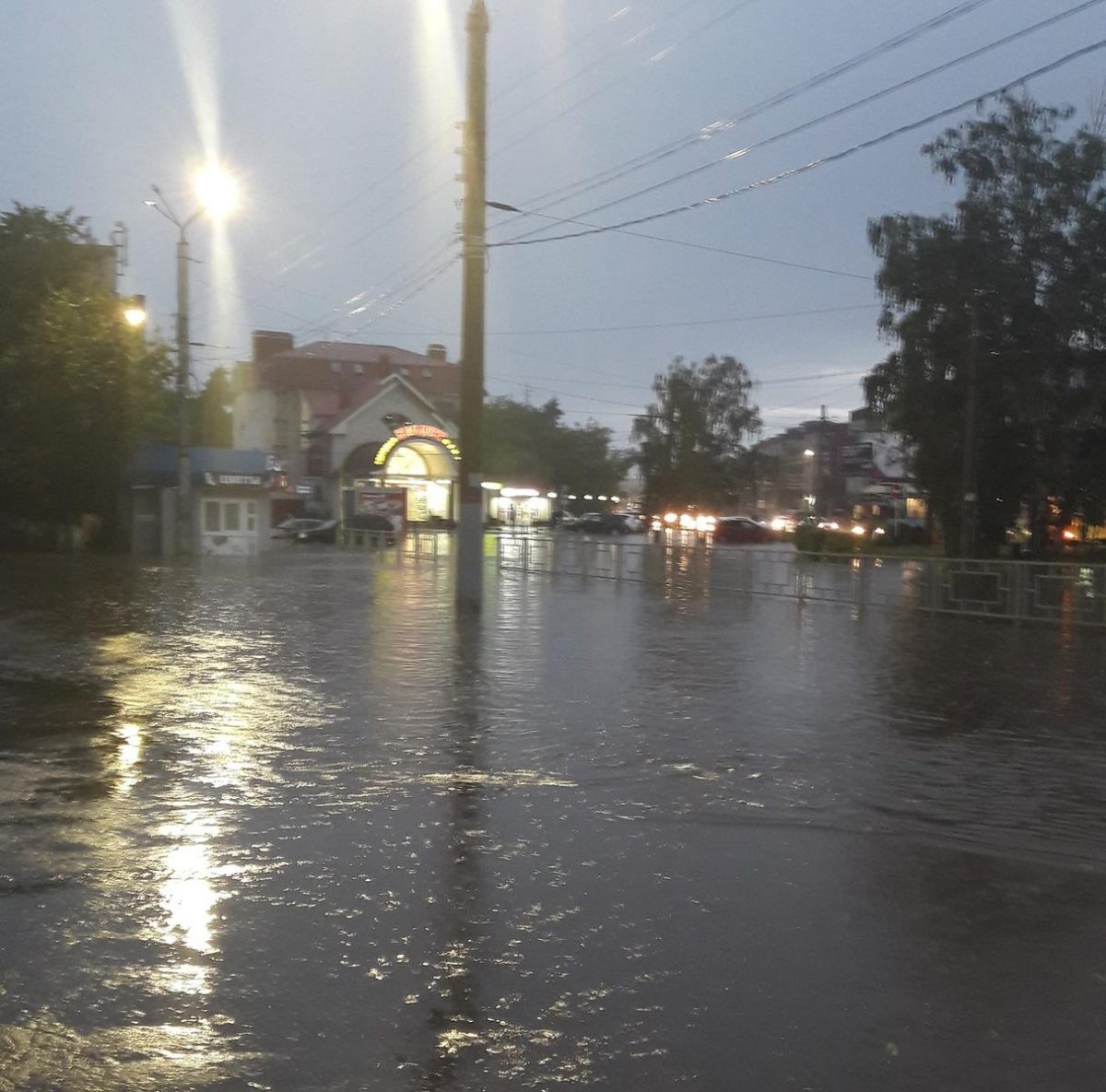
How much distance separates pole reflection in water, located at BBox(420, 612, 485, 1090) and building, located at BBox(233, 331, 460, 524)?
171 feet

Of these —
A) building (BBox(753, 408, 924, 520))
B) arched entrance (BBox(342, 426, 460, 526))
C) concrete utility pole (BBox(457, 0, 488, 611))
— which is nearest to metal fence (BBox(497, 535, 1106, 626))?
concrete utility pole (BBox(457, 0, 488, 611))

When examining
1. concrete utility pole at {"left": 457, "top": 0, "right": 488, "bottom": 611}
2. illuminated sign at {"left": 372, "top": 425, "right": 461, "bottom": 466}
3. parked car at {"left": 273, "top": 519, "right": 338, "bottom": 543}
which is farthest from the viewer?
illuminated sign at {"left": 372, "top": 425, "right": 461, "bottom": 466}

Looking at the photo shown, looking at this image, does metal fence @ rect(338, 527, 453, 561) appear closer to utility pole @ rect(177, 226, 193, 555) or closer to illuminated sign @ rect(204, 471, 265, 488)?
illuminated sign @ rect(204, 471, 265, 488)

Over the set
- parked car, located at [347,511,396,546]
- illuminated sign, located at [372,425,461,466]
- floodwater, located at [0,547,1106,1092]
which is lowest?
floodwater, located at [0,547,1106,1092]

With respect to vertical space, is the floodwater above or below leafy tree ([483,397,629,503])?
below

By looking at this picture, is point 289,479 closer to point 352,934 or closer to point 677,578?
point 677,578

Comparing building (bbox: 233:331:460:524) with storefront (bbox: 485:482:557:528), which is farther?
storefront (bbox: 485:482:557:528)

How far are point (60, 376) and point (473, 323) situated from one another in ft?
72.5

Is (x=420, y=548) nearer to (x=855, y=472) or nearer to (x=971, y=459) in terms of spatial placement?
(x=971, y=459)

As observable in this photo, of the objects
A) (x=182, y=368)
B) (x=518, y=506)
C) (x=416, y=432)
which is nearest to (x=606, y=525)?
(x=518, y=506)

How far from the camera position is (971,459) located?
36906 millimetres

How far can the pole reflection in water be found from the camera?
14.5ft

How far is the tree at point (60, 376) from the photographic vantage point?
4012cm

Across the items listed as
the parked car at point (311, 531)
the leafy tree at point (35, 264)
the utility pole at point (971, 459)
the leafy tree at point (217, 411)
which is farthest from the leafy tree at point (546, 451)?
the utility pole at point (971, 459)
